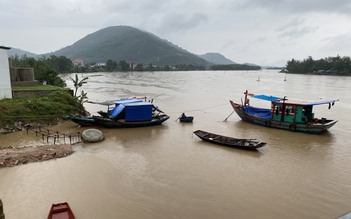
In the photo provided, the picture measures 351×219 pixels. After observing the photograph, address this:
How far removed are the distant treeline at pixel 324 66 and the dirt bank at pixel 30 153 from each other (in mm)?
105885

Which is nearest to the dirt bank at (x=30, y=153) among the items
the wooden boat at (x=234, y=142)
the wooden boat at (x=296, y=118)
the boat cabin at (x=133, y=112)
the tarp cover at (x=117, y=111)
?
the tarp cover at (x=117, y=111)

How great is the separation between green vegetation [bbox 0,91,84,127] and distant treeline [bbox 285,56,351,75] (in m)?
101

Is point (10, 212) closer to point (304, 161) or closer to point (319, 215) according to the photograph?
point (319, 215)

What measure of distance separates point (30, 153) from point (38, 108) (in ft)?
25.6

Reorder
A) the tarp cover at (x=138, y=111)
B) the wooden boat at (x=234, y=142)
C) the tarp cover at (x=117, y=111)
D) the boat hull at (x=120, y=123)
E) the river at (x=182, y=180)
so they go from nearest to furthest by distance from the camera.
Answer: the river at (x=182, y=180), the wooden boat at (x=234, y=142), the boat hull at (x=120, y=123), the tarp cover at (x=117, y=111), the tarp cover at (x=138, y=111)

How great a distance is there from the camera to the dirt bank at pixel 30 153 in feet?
42.0

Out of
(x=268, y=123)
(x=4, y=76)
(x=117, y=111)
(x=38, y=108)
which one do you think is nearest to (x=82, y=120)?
(x=117, y=111)

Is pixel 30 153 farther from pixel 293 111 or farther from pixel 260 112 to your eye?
pixel 260 112

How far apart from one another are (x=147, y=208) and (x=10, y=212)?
454 cm

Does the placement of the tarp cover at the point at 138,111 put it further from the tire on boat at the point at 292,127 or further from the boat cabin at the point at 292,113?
the tire on boat at the point at 292,127

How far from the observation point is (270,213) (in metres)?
9.42

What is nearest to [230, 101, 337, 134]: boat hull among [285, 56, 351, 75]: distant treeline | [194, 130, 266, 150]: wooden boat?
[194, 130, 266, 150]: wooden boat

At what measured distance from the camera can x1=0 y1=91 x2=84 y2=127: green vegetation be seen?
18541 mm

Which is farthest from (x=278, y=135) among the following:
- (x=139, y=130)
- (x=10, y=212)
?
(x=10, y=212)
